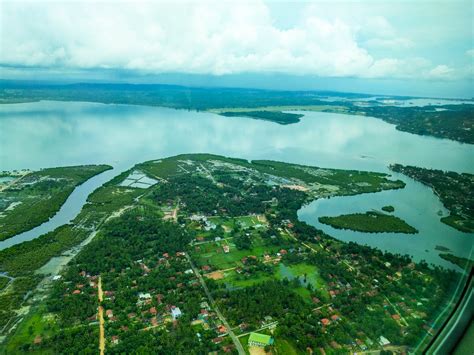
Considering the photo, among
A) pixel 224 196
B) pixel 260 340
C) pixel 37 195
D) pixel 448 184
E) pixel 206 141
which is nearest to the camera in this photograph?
pixel 260 340

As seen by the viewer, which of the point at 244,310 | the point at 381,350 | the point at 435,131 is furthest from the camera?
the point at 435,131

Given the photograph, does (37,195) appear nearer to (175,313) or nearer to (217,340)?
(175,313)

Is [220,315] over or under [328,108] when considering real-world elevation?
under

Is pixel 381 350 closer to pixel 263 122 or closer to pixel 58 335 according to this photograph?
pixel 58 335

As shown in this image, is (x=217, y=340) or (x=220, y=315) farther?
(x=220, y=315)

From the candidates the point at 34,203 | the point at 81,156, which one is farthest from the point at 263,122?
the point at 34,203

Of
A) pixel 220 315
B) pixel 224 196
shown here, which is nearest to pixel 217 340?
pixel 220 315
